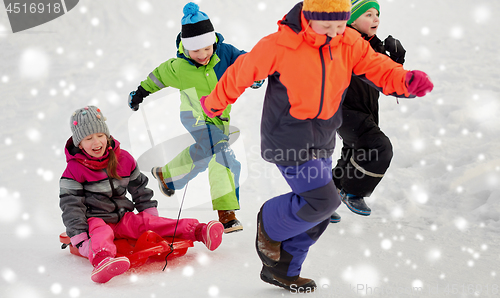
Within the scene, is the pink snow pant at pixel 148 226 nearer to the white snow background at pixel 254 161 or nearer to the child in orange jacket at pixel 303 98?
the white snow background at pixel 254 161

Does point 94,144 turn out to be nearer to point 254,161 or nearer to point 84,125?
point 84,125

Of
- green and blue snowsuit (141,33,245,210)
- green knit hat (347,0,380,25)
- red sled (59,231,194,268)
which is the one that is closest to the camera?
red sled (59,231,194,268)

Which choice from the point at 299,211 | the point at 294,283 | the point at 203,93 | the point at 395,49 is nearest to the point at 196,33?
Answer: the point at 203,93

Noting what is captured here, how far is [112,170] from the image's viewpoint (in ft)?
9.48

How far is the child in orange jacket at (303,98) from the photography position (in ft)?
6.55

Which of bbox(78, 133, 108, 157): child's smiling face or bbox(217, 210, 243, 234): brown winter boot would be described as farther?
bbox(217, 210, 243, 234): brown winter boot

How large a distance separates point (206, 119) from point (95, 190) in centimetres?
96

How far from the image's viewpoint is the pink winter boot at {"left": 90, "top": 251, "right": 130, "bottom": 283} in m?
2.33

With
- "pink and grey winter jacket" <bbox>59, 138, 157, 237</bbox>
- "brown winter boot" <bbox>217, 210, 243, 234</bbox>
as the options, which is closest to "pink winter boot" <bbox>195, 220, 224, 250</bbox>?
"brown winter boot" <bbox>217, 210, 243, 234</bbox>

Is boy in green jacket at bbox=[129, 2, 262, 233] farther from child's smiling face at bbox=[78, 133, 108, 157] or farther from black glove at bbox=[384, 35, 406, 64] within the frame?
black glove at bbox=[384, 35, 406, 64]

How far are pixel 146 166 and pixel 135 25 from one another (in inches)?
155

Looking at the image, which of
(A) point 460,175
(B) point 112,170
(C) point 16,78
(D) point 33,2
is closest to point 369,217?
(A) point 460,175

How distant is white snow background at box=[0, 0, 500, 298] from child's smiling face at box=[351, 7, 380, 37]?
1.36m

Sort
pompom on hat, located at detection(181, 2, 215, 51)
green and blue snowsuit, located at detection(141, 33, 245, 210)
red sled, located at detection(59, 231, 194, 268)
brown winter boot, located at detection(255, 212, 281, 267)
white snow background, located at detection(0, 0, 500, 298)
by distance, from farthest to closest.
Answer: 1. green and blue snowsuit, located at detection(141, 33, 245, 210)
2. pompom on hat, located at detection(181, 2, 215, 51)
3. red sled, located at detection(59, 231, 194, 268)
4. white snow background, located at detection(0, 0, 500, 298)
5. brown winter boot, located at detection(255, 212, 281, 267)
